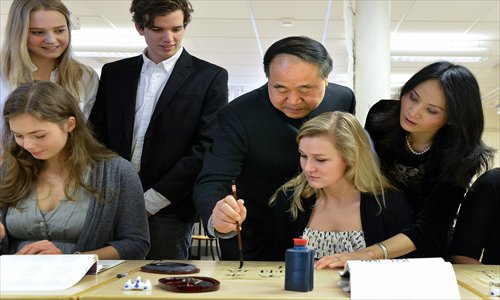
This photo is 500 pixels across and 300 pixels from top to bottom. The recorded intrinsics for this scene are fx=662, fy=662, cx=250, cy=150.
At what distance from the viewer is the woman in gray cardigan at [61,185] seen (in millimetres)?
2219

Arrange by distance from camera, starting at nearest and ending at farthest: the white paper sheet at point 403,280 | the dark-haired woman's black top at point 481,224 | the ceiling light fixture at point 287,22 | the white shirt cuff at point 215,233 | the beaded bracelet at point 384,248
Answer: the white paper sheet at point 403,280 → the white shirt cuff at point 215,233 → the beaded bracelet at point 384,248 → the dark-haired woman's black top at point 481,224 → the ceiling light fixture at point 287,22

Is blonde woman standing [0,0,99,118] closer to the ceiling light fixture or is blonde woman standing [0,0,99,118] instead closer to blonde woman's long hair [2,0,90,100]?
blonde woman's long hair [2,0,90,100]

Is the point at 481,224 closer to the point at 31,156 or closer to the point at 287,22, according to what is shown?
the point at 31,156

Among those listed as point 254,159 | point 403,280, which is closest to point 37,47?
point 254,159

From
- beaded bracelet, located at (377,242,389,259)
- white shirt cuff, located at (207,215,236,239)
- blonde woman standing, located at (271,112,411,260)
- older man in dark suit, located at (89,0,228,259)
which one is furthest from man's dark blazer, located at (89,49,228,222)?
beaded bracelet, located at (377,242,389,259)

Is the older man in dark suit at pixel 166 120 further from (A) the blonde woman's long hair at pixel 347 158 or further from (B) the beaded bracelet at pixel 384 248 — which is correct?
(B) the beaded bracelet at pixel 384 248

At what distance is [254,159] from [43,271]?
945 mm

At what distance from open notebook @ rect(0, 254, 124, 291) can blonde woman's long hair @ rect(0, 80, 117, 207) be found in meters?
0.51

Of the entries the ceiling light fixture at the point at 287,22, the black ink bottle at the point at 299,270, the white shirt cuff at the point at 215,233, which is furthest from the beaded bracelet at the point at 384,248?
the ceiling light fixture at the point at 287,22

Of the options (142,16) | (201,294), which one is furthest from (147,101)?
(201,294)

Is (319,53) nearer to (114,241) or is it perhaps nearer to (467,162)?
(467,162)

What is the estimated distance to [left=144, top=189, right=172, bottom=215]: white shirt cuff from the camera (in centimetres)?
261

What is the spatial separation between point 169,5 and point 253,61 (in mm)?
6261

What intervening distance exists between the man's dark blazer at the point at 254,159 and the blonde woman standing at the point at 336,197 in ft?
0.23
